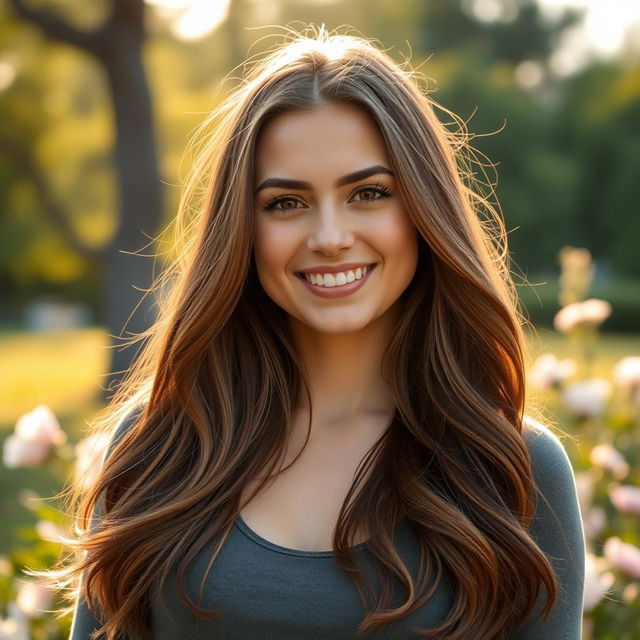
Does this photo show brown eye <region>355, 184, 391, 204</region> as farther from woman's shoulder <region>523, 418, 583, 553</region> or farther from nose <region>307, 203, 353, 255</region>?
woman's shoulder <region>523, 418, 583, 553</region>

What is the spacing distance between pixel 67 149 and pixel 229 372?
68.5 feet

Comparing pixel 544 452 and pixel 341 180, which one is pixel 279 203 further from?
pixel 544 452

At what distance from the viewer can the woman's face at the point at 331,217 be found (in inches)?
82.7

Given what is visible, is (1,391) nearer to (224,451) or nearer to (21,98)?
(21,98)

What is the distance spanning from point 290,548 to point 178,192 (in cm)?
1754

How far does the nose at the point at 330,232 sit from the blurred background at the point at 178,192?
509 mm

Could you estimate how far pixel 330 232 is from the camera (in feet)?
6.82

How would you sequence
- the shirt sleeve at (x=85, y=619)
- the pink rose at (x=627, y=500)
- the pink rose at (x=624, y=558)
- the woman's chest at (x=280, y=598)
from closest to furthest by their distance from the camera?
1. the woman's chest at (x=280, y=598)
2. the shirt sleeve at (x=85, y=619)
3. the pink rose at (x=624, y=558)
4. the pink rose at (x=627, y=500)

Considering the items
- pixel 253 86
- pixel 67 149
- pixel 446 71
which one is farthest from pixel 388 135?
pixel 446 71

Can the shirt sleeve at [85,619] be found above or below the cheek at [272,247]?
below

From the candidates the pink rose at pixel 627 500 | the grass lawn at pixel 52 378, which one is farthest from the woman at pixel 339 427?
the pink rose at pixel 627 500

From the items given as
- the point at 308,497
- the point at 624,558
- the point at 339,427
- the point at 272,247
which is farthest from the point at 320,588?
the point at 624,558

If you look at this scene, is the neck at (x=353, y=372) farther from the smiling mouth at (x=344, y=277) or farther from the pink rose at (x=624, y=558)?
the pink rose at (x=624, y=558)

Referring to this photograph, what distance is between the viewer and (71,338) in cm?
2567
